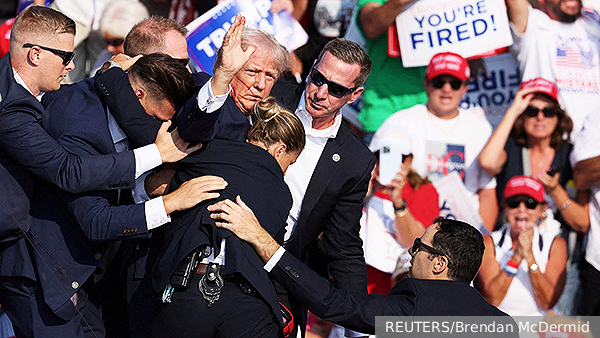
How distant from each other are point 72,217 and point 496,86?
127 inches

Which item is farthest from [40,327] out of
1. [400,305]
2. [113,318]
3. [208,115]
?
[400,305]

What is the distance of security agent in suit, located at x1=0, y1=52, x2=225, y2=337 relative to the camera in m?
2.59

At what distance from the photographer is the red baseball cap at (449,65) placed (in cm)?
457

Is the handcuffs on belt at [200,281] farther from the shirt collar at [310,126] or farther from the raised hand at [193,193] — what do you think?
the shirt collar at [310,126]

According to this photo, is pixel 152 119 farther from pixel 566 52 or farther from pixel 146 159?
pixel 566 52

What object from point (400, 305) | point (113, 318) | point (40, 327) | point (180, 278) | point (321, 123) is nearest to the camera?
point (180, 278)

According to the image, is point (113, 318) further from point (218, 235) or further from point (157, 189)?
point (218, 235)

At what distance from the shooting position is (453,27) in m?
4.61

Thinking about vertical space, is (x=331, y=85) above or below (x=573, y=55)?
above

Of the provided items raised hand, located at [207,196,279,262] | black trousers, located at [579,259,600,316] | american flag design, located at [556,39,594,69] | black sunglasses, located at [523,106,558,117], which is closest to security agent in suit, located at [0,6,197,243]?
raised hand, located at [207,196,279,262]

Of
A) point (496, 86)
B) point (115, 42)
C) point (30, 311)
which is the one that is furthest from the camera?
point (115, 42)

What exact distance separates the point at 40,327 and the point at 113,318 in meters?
0.53

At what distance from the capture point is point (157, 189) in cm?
279

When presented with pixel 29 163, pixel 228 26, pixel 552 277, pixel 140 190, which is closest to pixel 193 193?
pixel 140 190
